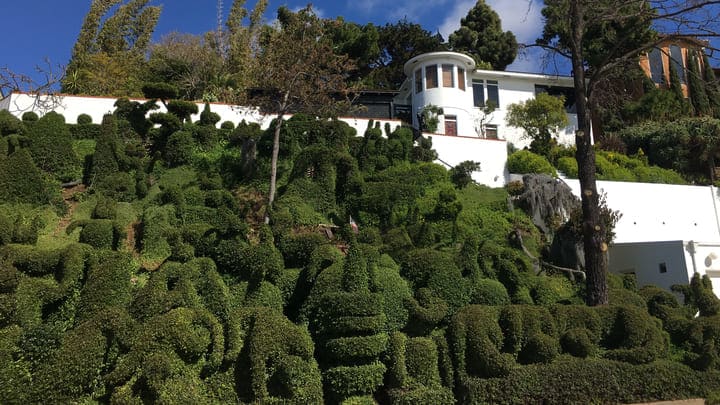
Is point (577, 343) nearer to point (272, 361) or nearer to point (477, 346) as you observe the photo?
point (477, 346)

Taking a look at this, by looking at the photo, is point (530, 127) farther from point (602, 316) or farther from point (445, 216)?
point (602, 316)

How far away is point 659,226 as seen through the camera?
66.8 ft

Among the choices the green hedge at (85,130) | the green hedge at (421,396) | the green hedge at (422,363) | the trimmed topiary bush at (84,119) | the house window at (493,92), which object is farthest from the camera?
the house window at (493,92)

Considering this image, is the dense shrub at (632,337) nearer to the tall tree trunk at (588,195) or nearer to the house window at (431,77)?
the tall tree trunk at (588,195)

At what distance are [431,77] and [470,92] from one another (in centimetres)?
230

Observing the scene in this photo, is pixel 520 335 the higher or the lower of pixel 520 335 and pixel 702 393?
the higher

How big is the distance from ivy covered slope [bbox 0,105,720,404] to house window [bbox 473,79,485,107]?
54.1 ft

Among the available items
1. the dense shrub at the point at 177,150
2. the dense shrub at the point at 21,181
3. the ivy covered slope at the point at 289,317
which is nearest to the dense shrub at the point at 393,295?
the ivy covered slope at the point at 289,317

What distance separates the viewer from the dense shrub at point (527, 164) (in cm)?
2003

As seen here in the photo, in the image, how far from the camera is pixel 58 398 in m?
6.47

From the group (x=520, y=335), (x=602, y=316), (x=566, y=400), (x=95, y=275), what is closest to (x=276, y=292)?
(x=95, y=275)

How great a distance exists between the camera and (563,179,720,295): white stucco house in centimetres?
1518

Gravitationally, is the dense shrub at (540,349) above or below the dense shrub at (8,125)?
below

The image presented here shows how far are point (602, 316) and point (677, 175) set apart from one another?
17536 millimetres
